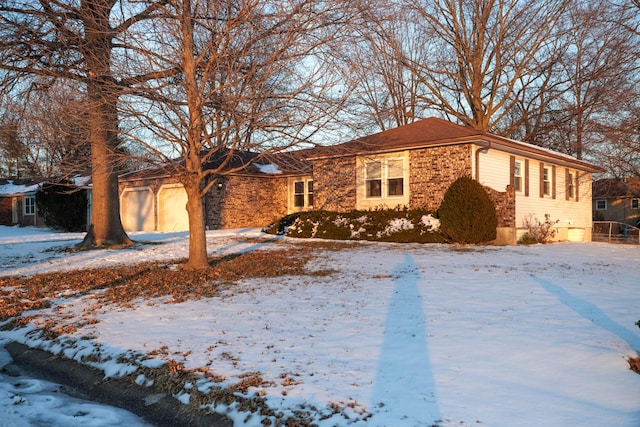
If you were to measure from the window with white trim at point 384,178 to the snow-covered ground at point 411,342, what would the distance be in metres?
8.99

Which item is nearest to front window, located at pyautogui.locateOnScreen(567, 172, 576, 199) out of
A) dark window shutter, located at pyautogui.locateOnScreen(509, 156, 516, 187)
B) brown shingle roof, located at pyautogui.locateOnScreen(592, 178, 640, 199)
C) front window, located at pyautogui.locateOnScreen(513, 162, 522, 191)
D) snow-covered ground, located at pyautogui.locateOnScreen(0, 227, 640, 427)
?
front window, located at pyautogui.locateOnScreen(513, 162, 522, 191)

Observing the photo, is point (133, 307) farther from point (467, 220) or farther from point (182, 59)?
point (467, 220)

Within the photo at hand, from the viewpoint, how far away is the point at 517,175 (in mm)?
19453

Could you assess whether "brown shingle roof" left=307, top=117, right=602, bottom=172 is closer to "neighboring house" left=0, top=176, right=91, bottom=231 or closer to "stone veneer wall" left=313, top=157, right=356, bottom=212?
"stone veneer wall" left=313, top=157, right=356, bottom=212

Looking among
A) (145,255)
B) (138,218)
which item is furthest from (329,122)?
(138,218)

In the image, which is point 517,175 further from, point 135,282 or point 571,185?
point 135,282

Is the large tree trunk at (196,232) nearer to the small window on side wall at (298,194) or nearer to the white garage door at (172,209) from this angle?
the white garage door at (172,209)

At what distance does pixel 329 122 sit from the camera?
9.62 m

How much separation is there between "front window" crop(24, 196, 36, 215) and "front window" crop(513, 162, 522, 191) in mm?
31057

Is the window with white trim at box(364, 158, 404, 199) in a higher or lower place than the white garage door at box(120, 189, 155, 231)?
higher

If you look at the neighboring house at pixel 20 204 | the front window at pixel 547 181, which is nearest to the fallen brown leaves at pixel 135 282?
the front window at pixel 547 181

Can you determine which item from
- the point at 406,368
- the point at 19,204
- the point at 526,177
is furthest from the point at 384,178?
the point at 19,204

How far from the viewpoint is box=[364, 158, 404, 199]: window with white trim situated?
19105mm

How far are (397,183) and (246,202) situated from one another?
9.16 metres
